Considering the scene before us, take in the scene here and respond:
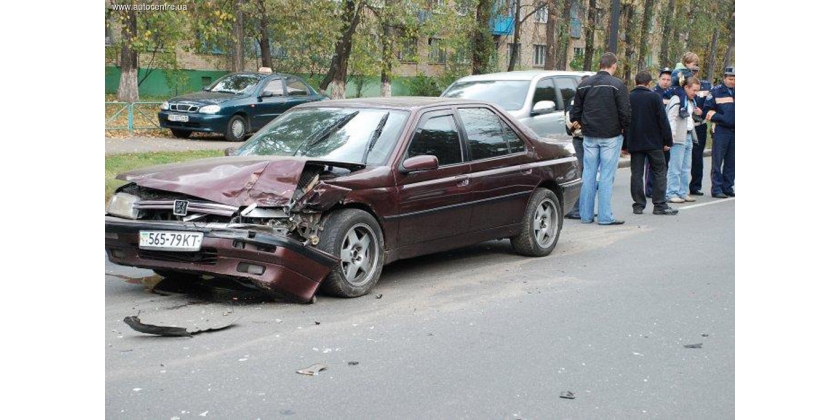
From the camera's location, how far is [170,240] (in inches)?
287

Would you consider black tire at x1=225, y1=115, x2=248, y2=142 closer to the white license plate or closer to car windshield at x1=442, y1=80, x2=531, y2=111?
car windshield at x1=442, y1=80, x2=531, y2=111

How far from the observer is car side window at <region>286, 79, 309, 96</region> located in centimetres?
2566

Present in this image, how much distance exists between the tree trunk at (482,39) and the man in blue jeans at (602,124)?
72.4 ft

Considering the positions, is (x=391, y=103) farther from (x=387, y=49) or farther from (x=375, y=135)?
(x=387, y=49)

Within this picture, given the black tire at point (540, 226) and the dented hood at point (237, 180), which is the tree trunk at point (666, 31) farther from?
the dented hood at point (237, 180)

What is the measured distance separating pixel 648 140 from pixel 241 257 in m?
7.74

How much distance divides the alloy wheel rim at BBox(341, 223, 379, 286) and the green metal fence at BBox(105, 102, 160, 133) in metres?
16.8

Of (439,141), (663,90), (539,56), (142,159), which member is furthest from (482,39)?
→ (539,56)

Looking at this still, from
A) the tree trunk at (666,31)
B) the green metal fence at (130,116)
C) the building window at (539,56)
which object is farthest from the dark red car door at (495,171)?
the building window at (539,56)

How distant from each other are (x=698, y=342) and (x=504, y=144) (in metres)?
3.39

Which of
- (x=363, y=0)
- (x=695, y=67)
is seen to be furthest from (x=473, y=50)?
(x=695, y=67)

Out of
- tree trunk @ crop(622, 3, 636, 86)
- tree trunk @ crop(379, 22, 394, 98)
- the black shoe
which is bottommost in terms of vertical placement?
Result: the black shoe

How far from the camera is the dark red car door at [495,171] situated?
9.27m

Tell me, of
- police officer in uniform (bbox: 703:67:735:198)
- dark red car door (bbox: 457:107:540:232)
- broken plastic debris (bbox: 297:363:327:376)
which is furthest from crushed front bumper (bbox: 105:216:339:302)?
police officer in uniform (bbox: 703:67:735:198)
